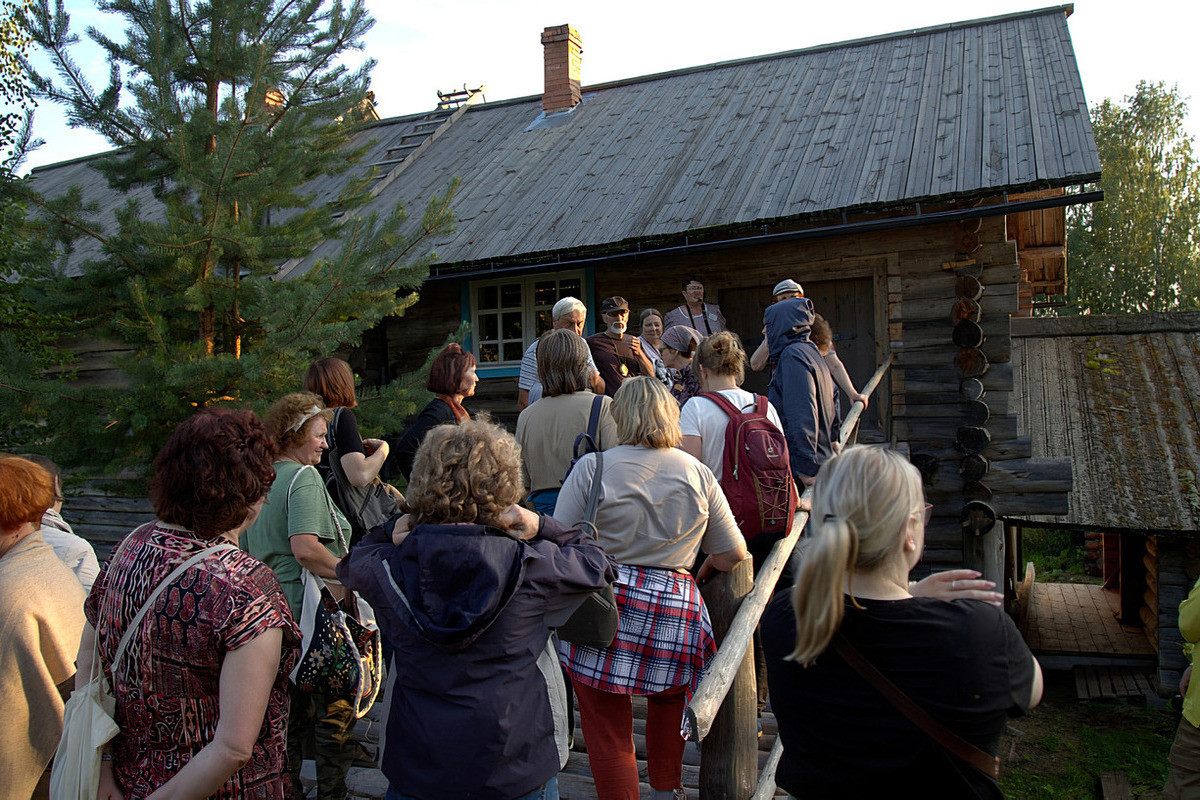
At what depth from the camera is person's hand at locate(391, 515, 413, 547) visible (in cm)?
233

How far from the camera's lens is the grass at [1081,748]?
298 inches

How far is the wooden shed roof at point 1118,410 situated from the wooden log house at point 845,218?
115 centimetres

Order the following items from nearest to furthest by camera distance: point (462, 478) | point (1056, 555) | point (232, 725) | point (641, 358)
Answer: point (232, 725) → point (462, 478) → point (641, 358) → point (1056, 555)

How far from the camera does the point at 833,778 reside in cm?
182

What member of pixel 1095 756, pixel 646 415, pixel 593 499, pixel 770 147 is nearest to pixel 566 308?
pixel 646 415

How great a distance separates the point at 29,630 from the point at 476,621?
152cm

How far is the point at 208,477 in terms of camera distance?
2.12 metres

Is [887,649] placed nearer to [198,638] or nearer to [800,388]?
[198,638]

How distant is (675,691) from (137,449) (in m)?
4.44

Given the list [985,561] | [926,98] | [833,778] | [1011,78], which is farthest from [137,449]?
[1011,78]

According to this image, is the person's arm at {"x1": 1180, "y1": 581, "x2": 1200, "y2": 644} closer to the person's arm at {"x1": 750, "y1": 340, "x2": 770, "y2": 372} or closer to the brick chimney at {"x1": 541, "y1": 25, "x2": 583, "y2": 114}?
the person's arm at {"x1": 750, "y1": 340, "x2": 770, "y2": 372}

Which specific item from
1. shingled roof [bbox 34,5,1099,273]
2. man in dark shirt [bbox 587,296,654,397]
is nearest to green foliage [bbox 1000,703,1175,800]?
shingled roof [bbox 34,5,1099,273]

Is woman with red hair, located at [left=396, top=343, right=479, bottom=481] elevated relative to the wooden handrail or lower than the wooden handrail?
elevated

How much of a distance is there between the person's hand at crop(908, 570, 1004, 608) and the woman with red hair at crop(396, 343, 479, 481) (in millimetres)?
2537
